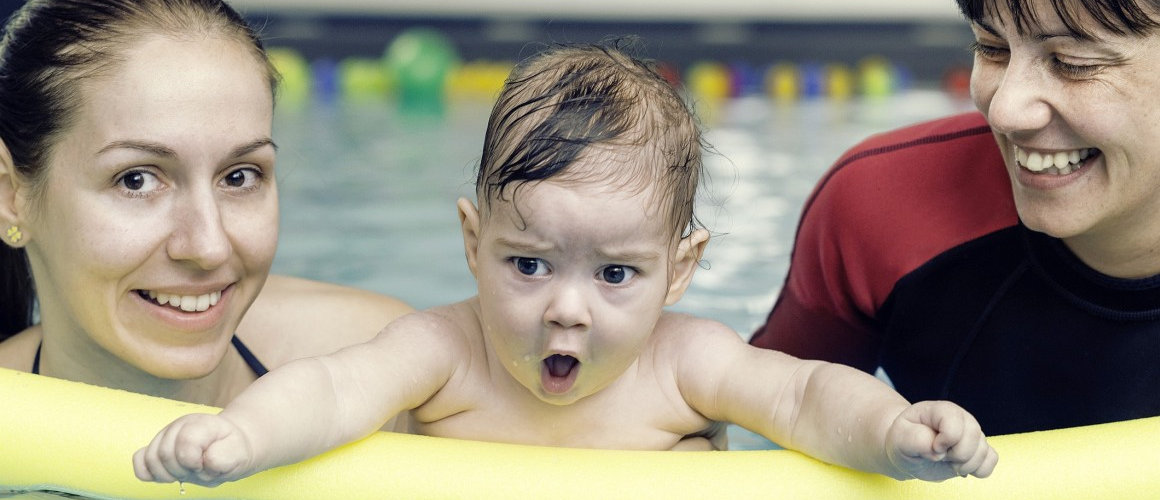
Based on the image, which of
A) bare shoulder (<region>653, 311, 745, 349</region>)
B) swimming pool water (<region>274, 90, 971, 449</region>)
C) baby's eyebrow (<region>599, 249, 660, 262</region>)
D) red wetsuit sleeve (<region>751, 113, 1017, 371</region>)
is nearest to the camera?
baby's eyebrow (<region>599, 249, 660, 262</region>)

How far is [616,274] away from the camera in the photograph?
1868 millimetres

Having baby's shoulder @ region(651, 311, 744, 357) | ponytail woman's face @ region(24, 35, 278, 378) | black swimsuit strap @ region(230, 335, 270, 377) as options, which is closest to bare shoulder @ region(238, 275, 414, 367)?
black swimsuit strap @ region(230, 335, 270, 377)

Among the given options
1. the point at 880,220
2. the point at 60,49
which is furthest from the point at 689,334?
the point at 60,49

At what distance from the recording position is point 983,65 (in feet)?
6.98

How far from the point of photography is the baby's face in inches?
71.6

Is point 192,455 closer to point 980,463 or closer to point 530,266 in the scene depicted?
point 530,266

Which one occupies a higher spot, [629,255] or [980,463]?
[629,255]

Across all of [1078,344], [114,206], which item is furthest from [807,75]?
[114,206]

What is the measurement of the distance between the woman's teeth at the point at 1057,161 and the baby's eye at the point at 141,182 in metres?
1.42

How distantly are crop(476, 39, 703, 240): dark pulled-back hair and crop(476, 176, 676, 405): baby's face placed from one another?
0.03m

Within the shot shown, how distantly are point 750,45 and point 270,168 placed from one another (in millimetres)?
8754

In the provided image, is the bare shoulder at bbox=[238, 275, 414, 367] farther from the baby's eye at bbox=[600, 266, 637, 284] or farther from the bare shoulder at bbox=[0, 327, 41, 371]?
the baby's eye at bbox=[600, 266, 637, 284]

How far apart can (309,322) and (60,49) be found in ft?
2.47

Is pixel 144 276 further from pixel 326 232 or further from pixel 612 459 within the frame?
pixel 326 232
